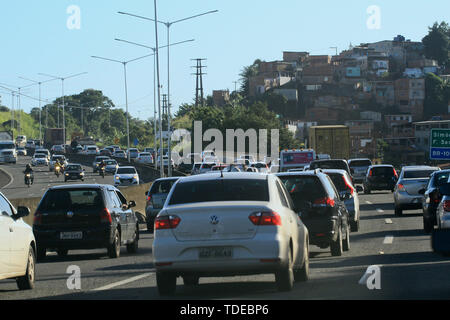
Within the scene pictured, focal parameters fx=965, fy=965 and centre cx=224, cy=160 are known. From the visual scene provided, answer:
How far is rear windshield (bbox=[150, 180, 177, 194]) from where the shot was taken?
2841cm

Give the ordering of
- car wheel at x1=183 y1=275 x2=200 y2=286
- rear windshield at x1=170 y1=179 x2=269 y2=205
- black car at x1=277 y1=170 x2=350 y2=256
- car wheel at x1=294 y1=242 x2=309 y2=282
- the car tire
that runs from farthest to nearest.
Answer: black car at x1=277 y1=170 x2=350 y2=256, car wheel at x1=294 y1=242 x2=309 y2=282, car wheel at x1=183 y1=275 x2=200 y2=286, rear windshield at x1=170 y1=179 x2=269 y2=205, the car tire

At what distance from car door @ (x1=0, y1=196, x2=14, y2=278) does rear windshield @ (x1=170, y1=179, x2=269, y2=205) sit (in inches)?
93.6

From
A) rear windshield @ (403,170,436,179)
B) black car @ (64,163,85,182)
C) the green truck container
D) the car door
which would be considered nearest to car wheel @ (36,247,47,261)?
the car door

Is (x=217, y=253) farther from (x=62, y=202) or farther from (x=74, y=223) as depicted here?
(x=62, y=202)

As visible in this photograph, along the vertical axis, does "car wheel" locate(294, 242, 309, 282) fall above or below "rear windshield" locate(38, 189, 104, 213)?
below

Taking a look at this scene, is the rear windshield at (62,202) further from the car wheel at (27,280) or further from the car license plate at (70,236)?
the car wheel at (27,280)

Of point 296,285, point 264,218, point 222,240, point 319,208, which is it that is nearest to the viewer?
point 222,240

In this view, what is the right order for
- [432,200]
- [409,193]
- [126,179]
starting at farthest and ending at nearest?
[126,179]
[409,193]
[432,200]

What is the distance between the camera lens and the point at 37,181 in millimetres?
77812

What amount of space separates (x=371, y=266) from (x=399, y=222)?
13252mm

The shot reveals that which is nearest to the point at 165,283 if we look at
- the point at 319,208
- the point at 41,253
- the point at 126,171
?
the point at 319,208

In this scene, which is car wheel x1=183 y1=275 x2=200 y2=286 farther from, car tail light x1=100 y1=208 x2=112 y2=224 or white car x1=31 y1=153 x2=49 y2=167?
white car x1=31 y1=153 x2=49 y2=167

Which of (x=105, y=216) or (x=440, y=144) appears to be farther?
(x=440, y=144)

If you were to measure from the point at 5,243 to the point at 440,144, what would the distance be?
114 ft
